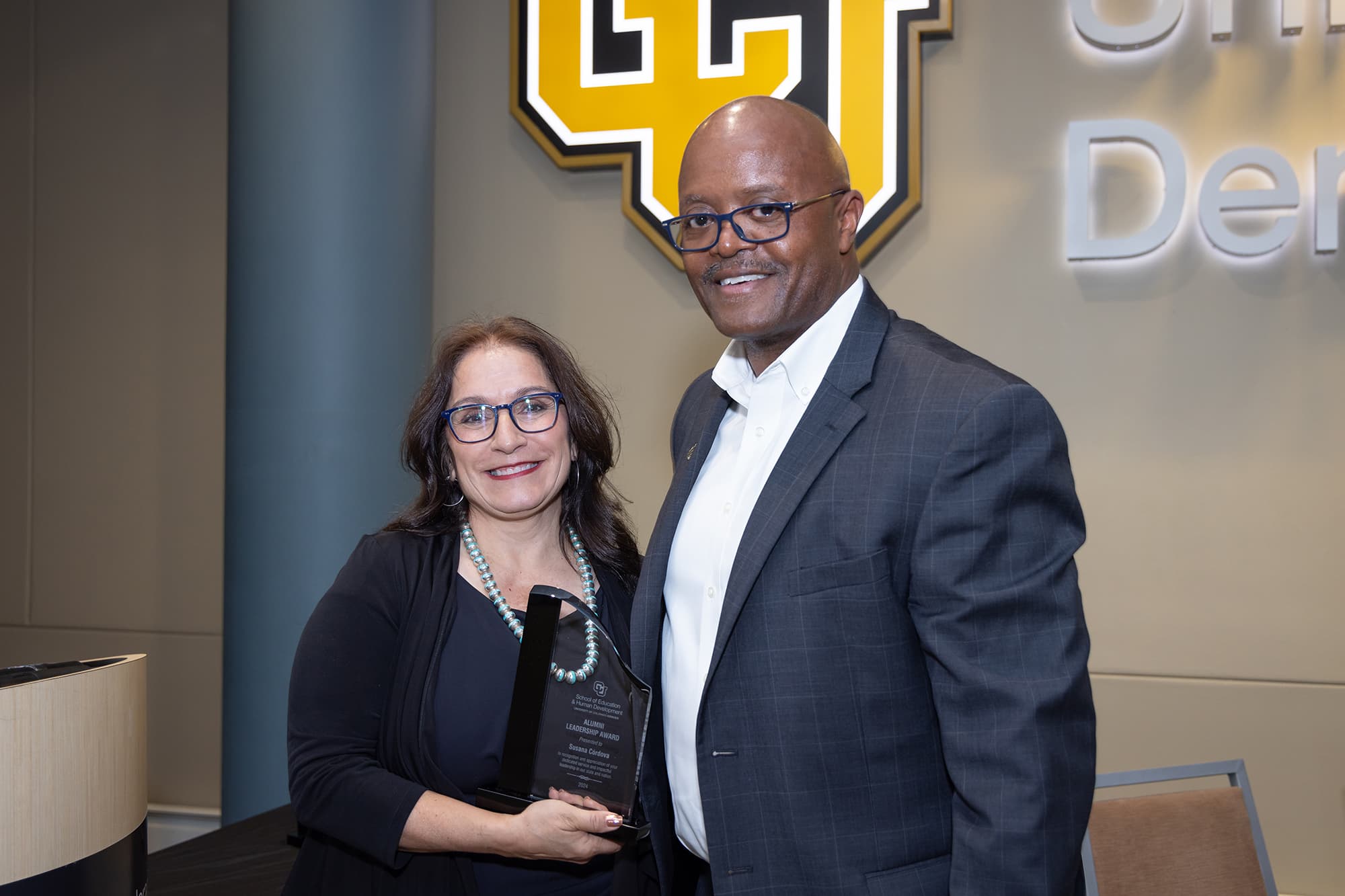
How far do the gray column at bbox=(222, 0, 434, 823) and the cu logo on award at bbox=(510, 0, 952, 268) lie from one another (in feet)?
1.75

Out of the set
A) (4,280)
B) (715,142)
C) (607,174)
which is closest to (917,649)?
(715,142)

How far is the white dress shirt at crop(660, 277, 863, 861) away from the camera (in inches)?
65.9

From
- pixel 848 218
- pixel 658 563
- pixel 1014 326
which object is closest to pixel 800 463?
pixel 658 563

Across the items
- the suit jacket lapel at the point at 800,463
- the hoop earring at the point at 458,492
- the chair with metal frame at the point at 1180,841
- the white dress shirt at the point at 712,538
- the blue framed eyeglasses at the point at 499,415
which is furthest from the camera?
the chair with metal frame at the point at 1180,841

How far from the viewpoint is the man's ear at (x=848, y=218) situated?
1771mm

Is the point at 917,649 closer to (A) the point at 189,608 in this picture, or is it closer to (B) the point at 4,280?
(A) the point at 189,608

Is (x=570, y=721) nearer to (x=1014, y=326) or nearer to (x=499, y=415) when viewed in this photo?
(x=499, y=415)

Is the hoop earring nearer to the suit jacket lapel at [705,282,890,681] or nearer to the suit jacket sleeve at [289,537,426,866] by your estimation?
the suit jacket sleeve at [289,537,426,866]

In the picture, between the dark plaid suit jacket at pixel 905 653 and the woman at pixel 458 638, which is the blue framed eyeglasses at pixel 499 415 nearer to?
the woman at pixel 458 638

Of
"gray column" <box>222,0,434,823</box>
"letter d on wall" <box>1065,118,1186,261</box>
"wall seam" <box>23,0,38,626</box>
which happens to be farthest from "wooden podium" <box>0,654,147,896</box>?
"wall seam" <box>23,0,38,626</box>

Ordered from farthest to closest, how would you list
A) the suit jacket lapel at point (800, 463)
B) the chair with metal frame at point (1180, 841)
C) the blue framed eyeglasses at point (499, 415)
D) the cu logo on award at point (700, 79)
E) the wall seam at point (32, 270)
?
1. the wall seam at point (32, 270)
2. the cu logo on award at point (700, 79)
3. the chair with metal frame at point (1180, 841)
4. the blue framed eyeglasses at point (499, 415)
5. the suit jacket lapel at point (800, 463)

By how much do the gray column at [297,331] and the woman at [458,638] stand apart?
5.13 ft

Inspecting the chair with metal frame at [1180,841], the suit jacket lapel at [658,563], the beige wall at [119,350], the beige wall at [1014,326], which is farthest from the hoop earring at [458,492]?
the beige wall at [119,350]

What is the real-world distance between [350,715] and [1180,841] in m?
1.89
